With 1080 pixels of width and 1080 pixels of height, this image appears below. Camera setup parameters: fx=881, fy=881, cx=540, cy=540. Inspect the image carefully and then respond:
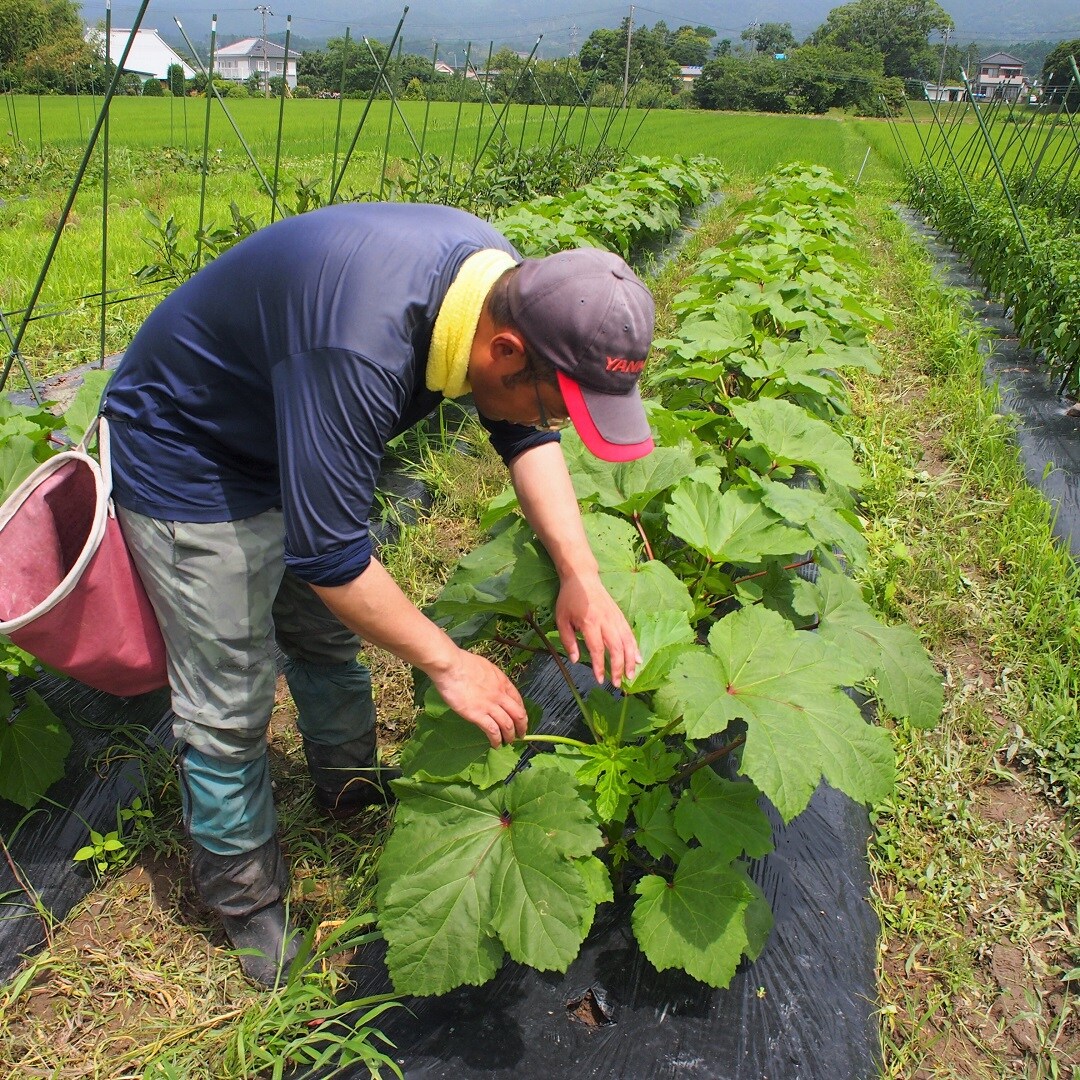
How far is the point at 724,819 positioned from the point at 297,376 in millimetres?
1193

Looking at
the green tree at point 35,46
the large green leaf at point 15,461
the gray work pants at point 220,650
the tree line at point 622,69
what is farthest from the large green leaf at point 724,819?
the green tree at point 35,46

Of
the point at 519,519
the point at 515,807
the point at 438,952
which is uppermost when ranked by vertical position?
the point at 519,519

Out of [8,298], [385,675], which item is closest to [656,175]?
[8,298]

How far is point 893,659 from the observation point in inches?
81.1

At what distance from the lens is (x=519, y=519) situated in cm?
233

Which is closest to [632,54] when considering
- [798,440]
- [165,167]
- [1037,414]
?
[165,167]

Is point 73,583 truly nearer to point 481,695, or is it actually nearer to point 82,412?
point 481,695

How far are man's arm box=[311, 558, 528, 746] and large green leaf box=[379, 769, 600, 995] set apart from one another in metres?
0.17

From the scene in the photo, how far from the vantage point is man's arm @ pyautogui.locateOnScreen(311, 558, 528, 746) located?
1437 millimetres

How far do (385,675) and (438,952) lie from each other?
135 cm

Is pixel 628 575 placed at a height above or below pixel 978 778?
above

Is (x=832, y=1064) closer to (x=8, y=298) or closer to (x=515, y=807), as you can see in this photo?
(x=515, y=807)

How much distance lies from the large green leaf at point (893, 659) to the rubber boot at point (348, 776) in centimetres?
120

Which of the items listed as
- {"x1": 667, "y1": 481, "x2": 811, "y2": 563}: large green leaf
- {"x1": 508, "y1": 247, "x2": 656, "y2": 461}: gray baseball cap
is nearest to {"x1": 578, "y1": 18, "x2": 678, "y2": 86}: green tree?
{"x1": 667, "y1": 481, "x2": 811, "y2": 563}: large green leaf
